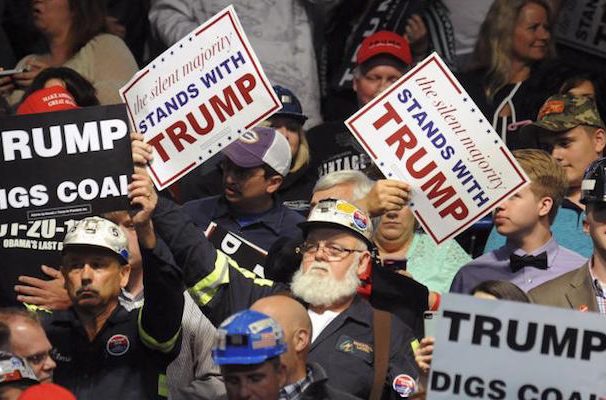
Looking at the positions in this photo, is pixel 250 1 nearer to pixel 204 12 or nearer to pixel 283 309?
pixel 204 12

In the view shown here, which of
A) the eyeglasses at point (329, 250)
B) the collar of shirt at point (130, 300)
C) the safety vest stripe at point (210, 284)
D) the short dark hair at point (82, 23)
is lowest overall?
the collar of shirt at point (130, 300)

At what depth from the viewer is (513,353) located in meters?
8.77

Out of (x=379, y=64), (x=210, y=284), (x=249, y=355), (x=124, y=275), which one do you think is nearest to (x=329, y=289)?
(x=210, y=284)

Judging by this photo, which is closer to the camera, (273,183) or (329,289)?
(329,289)

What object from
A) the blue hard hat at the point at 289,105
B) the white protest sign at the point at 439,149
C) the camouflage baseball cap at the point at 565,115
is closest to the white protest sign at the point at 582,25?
the camouflage baseball cap at the point at 565,115

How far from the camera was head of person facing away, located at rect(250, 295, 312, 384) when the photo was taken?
9148mm

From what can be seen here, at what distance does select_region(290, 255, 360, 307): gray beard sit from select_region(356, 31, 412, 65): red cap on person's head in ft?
9.14

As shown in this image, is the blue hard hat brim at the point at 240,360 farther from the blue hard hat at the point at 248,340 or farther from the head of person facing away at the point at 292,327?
the head of person facing away at the point at 292,327

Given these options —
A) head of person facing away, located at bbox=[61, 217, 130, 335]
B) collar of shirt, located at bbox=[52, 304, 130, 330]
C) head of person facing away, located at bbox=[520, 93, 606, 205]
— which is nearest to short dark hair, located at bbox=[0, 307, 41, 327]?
collar of shirt, located at bbox=[52, 304, 130, 330]

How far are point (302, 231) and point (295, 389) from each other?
164 cm

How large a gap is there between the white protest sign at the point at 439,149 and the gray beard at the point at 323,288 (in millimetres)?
540

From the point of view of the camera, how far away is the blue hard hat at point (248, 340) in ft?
28.5

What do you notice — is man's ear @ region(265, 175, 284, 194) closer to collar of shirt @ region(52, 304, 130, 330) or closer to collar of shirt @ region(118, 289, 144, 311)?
collar of shirt @ region(118, 289, 144, 311)

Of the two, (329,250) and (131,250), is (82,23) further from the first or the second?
(329,250)
